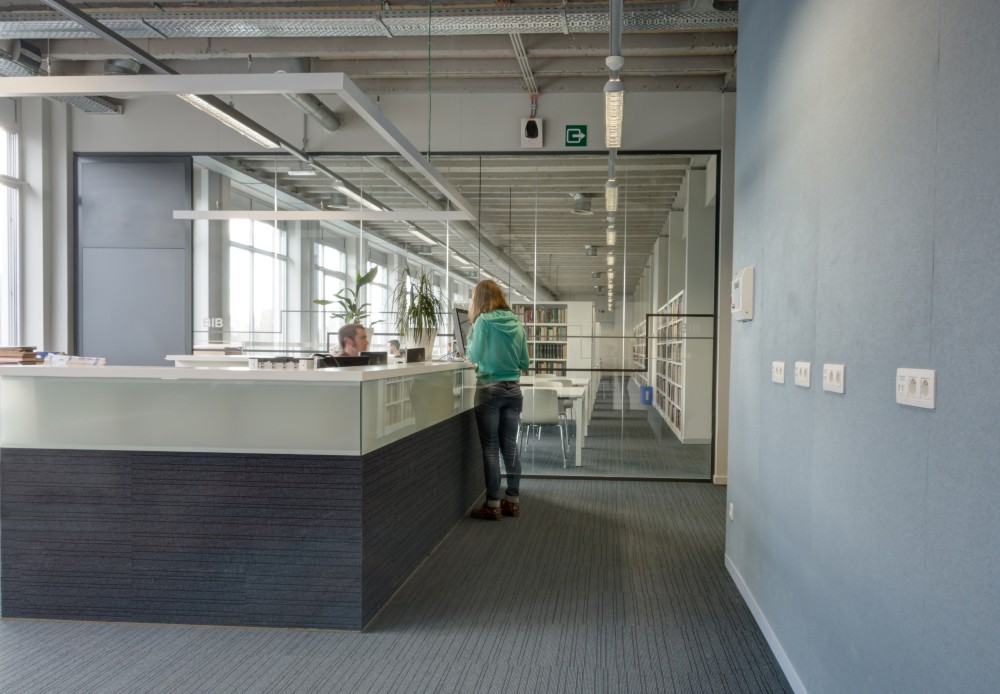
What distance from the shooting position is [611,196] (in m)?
6.89

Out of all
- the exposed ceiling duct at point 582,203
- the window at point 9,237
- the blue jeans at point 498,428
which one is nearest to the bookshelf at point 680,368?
the exposed ceiling duct at point 582,203

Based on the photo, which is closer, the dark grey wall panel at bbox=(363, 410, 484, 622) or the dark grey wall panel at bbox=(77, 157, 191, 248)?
the dark grey wall panel at bbox=(363, 410, 484, 622)

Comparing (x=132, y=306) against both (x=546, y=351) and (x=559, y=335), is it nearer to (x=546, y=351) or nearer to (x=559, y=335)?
(x=546, y=351)

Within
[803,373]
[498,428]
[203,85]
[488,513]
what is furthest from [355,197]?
[803,373]

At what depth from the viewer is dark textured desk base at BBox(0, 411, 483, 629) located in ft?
10.2

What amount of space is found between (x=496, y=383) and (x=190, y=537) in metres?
2.48

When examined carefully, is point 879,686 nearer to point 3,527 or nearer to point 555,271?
point 3,527

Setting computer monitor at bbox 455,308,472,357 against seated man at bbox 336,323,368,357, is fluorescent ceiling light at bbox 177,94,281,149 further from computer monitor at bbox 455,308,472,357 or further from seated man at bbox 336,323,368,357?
computer monitor at bbox 455,308,472,357

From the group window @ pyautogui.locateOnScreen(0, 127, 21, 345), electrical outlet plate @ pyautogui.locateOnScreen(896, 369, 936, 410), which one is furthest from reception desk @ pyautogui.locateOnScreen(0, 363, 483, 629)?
window @ pyautogui.locateOnScreen(0, 127, 21, 345)

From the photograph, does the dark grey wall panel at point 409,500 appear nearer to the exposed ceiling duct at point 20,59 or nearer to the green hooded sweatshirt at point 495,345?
the green hooded sweatshirt at point 495,345

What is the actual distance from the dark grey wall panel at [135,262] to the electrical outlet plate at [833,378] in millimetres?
6126

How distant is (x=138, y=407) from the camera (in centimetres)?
319

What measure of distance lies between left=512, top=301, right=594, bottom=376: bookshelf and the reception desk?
389cm

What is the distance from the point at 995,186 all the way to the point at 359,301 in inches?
234
